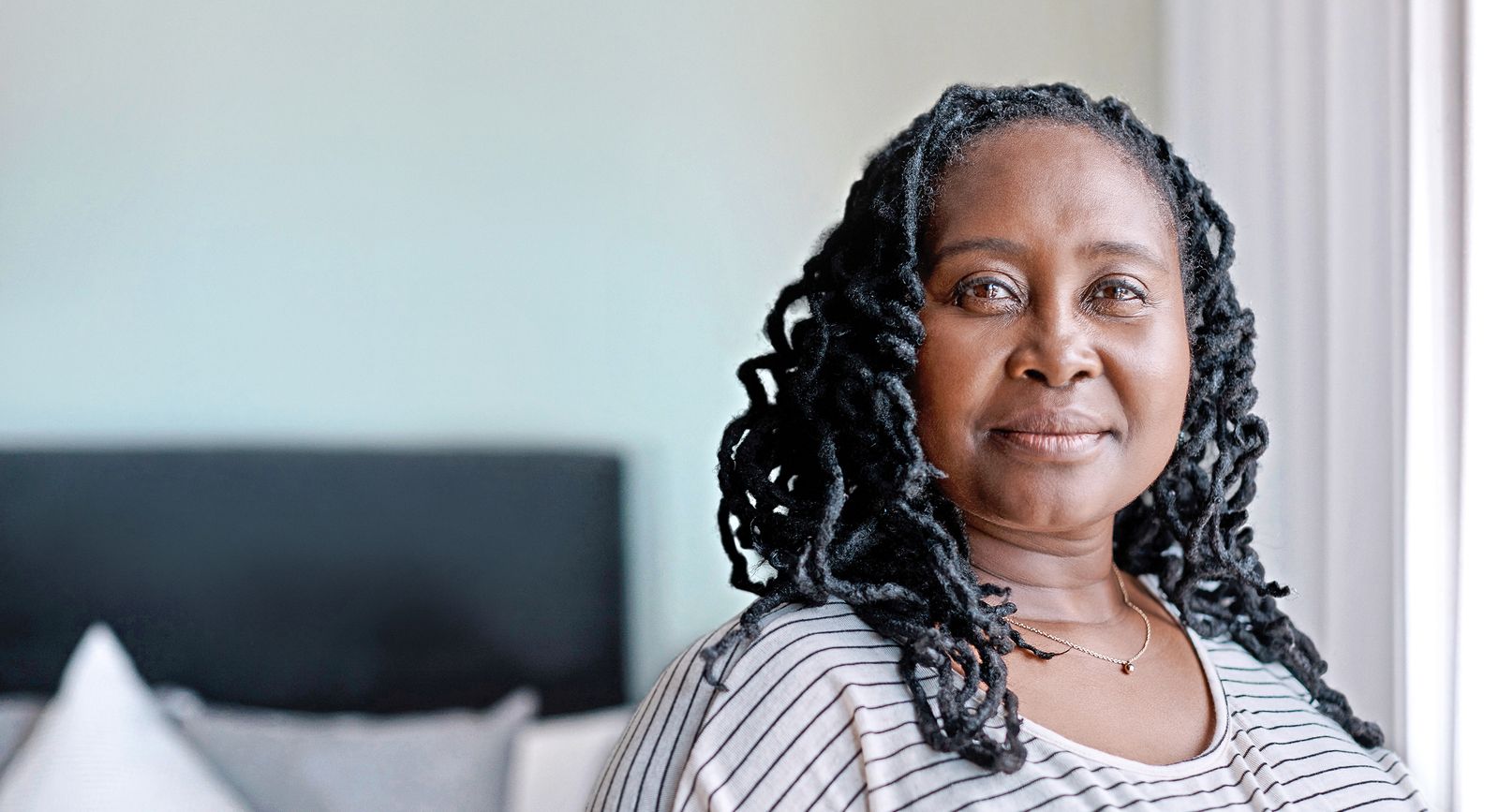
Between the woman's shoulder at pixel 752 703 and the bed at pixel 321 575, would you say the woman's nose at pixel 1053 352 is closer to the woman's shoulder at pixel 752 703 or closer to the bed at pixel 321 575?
the woman's shoulder at pixel 752 703

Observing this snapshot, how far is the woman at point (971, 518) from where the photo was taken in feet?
3.06

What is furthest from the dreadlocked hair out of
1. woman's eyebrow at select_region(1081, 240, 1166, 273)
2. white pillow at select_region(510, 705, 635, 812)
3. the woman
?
white pillow at select_region(510, 705, 635, 812)

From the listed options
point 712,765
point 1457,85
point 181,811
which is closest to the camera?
point 712,765

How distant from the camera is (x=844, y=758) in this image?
0.92 metres

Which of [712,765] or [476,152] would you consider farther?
[476,152]

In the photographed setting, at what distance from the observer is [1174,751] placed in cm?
103

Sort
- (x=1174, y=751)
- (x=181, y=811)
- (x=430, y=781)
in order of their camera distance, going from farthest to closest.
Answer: (x=430, y=781), (x=181, y=811), (x=1174, y=751)

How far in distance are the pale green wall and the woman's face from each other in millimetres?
1052

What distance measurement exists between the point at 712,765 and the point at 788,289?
0.45 metres

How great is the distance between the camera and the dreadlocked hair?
990 millimetres

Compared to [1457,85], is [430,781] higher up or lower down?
lower down

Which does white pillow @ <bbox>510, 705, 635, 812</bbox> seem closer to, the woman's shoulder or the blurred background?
the blurred background

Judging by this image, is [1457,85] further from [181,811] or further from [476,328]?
[181,811]

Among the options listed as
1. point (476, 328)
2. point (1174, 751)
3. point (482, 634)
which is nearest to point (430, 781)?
point (482, 634)
